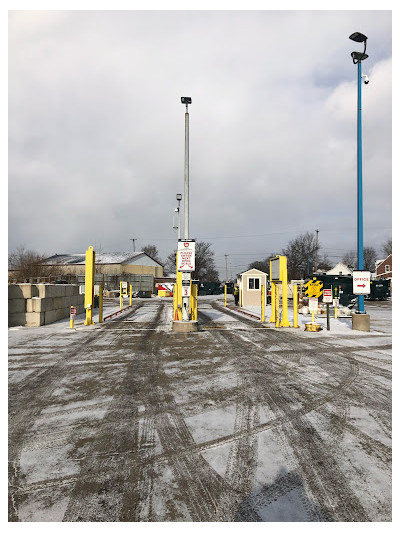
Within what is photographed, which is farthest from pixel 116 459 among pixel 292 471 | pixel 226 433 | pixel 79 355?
pixel 79 355

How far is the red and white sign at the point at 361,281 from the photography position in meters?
13.2

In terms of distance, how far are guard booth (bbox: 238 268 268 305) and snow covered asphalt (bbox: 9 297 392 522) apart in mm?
17972

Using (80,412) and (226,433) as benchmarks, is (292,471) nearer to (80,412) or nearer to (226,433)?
(226,433)

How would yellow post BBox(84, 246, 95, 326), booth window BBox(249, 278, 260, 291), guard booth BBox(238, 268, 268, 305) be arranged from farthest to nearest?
1. booth window BBox(249, 278, 260, 291)
2. guard booth BBox(238, 268, 268, 305)
3. yellow post BBox(84, 246, 95, 326)

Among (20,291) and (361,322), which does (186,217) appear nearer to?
(20,291)

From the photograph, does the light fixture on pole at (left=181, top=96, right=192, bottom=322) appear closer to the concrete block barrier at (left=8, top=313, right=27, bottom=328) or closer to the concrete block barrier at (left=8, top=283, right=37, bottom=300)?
the concrete block barrier at (left=8, top=283, right=37, bottom=300)

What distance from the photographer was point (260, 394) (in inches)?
229

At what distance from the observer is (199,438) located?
13.8 feet

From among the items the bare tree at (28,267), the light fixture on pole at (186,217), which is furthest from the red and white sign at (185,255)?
the bare tree at (28,267)

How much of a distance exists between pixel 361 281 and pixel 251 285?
13963 millimetres

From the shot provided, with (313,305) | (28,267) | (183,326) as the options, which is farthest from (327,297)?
(28,267)

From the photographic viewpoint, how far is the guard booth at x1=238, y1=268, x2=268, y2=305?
2673 centimetres

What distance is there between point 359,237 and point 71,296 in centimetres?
1578

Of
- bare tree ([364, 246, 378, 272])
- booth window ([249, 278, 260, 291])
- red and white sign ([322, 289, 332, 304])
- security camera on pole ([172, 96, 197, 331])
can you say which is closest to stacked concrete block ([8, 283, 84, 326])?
security camera on pole ([172, 96, 197, 331])
